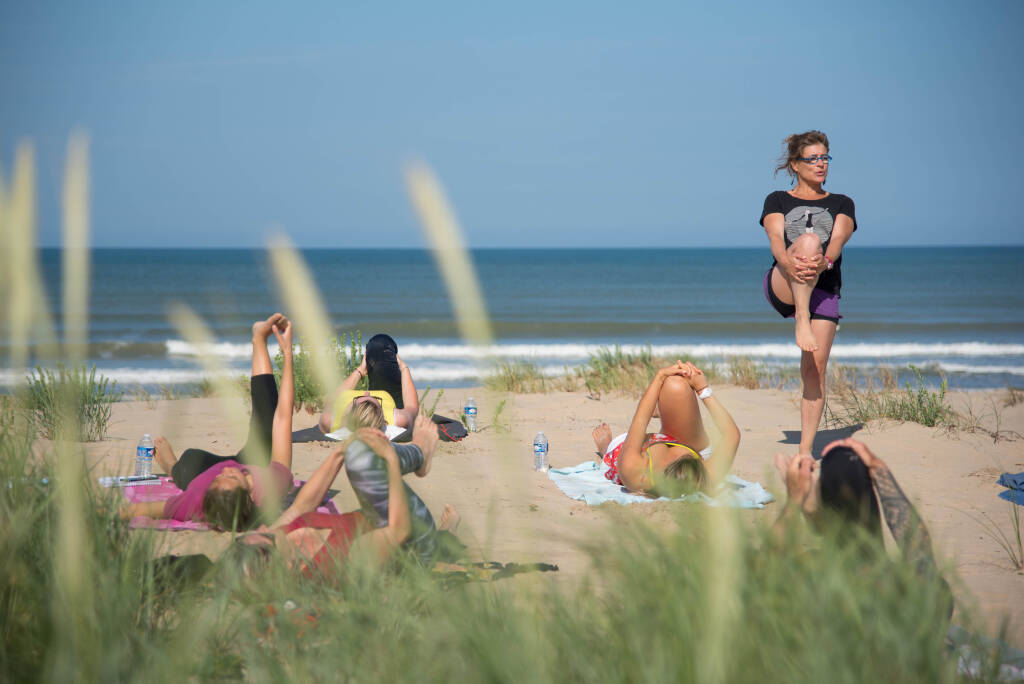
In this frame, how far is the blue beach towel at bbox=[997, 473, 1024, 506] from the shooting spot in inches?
208

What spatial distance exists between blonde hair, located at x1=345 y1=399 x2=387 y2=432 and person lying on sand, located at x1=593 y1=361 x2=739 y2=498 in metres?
1.61

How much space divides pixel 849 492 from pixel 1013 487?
10.9ft

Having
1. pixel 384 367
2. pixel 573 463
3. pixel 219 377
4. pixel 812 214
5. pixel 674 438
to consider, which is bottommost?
pixel 573 463

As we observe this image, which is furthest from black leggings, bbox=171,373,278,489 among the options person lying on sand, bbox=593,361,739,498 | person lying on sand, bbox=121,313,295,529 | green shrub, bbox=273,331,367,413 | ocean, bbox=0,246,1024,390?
green shrub, bbox=273,331,367,413

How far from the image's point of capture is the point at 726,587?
213 cm

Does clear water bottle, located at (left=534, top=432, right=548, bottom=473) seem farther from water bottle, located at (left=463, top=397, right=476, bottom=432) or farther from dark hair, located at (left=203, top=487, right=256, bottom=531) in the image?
dark hair, located at (left=203, top=487, right=256, bottom=531)

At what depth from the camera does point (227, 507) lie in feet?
13.6

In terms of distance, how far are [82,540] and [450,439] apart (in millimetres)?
4510

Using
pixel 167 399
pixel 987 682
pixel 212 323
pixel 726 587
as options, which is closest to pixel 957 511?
pixel 987 682

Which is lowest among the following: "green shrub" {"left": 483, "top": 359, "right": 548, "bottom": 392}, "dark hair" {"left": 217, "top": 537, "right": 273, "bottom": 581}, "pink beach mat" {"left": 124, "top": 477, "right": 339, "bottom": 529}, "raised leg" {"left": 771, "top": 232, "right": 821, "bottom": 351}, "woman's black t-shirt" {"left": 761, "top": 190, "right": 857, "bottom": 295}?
"pink beach mat" {"left": 124, "top": 477, "right": 339, "bottom": 529}

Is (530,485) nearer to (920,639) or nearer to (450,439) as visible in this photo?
(450,439)

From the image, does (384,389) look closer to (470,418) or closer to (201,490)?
(470,418)

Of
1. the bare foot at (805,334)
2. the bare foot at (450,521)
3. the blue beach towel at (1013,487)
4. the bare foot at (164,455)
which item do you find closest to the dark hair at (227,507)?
the bare foot at (450,521)

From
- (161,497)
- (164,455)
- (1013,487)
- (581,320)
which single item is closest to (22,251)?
(161,497)
